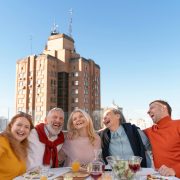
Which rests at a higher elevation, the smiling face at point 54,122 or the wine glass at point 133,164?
the smiling face at point 54,122

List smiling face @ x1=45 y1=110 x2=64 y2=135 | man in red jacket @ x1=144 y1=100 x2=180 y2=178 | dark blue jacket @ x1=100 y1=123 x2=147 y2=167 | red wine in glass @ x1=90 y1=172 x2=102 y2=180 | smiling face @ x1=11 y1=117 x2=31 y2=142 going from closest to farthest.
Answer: red wine in glass @ x1=90 y1=172 x2=102 y2=180 → smiling face @ x1=11 y1=117 x2=31 y2=142 → man in red jacket @ x1=144 y1=100 x2=180 y2=178 → dark blue jacket @ x1=100 y1=123 x2=147 y2=167 → smiling face @ x1=45 y1=110 x2=64 y2=135

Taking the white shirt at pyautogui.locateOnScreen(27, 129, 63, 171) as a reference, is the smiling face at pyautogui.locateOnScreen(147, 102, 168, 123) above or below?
above

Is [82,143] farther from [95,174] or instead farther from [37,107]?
[37,107]

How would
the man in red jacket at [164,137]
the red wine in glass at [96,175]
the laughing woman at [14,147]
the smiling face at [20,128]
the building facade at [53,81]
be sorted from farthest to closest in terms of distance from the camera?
the building facade at [53,81], the man in red jacket at [164,137], the smiling face at [20,128], the laughing woman at [14,147], the red wine in glass at [96,175]

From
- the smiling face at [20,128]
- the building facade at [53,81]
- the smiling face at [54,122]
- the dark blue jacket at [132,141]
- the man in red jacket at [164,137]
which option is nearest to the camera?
the smiling face at [20,128]

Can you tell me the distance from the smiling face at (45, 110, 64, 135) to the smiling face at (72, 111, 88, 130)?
19cm

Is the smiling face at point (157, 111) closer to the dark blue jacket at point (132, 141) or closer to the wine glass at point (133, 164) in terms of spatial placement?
the dark blue jacket at point (132, 141)

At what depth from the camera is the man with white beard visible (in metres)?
3.70

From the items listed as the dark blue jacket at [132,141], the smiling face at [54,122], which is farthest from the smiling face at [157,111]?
the smiling face at [54,122]

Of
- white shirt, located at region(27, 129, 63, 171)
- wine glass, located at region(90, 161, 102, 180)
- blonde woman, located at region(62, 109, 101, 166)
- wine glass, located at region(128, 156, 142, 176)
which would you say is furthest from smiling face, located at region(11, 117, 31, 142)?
wine glass, located at region(128, 156, 142, 176)

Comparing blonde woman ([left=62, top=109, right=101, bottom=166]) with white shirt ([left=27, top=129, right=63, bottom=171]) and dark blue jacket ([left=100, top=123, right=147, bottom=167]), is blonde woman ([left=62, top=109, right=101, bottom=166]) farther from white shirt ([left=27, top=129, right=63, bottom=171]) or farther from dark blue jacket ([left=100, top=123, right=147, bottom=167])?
white shirt ([left=27, top=129, right=63, bottom=171])

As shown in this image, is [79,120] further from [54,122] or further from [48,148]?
[48,148]

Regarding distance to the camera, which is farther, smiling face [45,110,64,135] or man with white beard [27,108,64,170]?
smiling face [45,110,64,135]

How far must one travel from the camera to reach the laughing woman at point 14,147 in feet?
10.1
